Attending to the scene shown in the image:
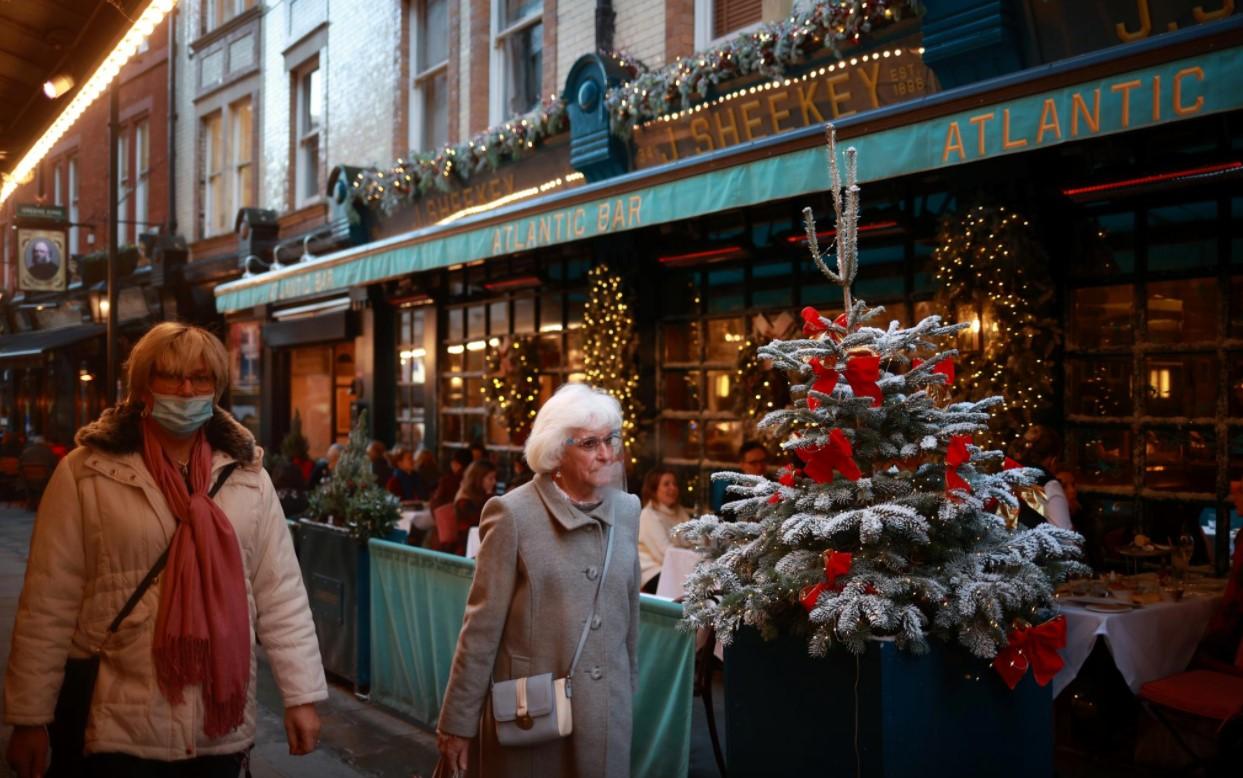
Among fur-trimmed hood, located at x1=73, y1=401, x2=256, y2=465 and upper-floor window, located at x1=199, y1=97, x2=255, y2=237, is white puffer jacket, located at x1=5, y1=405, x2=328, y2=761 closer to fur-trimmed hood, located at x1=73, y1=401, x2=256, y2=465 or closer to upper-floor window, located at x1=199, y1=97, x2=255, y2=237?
fur-trimmed hood, located at x1=73, y1=401, x2=256, y2=465

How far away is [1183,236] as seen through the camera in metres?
7.10

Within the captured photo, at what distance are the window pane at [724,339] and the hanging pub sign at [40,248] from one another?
13000mm

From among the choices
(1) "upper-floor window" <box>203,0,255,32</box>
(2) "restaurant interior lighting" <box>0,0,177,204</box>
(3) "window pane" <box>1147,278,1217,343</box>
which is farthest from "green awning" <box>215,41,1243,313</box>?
(1) "upper-floor window" <box>203,0,255,32</box>

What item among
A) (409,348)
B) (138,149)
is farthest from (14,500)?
(409,348)

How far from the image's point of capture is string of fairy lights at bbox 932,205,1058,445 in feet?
23.5

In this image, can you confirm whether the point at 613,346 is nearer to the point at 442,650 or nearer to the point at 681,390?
the point at 681,390

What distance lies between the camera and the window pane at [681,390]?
10633mm

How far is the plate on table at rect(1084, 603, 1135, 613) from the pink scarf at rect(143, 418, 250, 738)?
407 cm

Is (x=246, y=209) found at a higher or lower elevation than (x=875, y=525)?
higher

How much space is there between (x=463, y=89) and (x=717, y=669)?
30.3ft

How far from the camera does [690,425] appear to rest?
35.1 ft

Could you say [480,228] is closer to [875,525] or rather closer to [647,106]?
[647,106]

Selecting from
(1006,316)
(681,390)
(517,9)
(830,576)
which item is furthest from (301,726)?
(517,9)

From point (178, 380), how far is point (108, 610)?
65 centimetres
